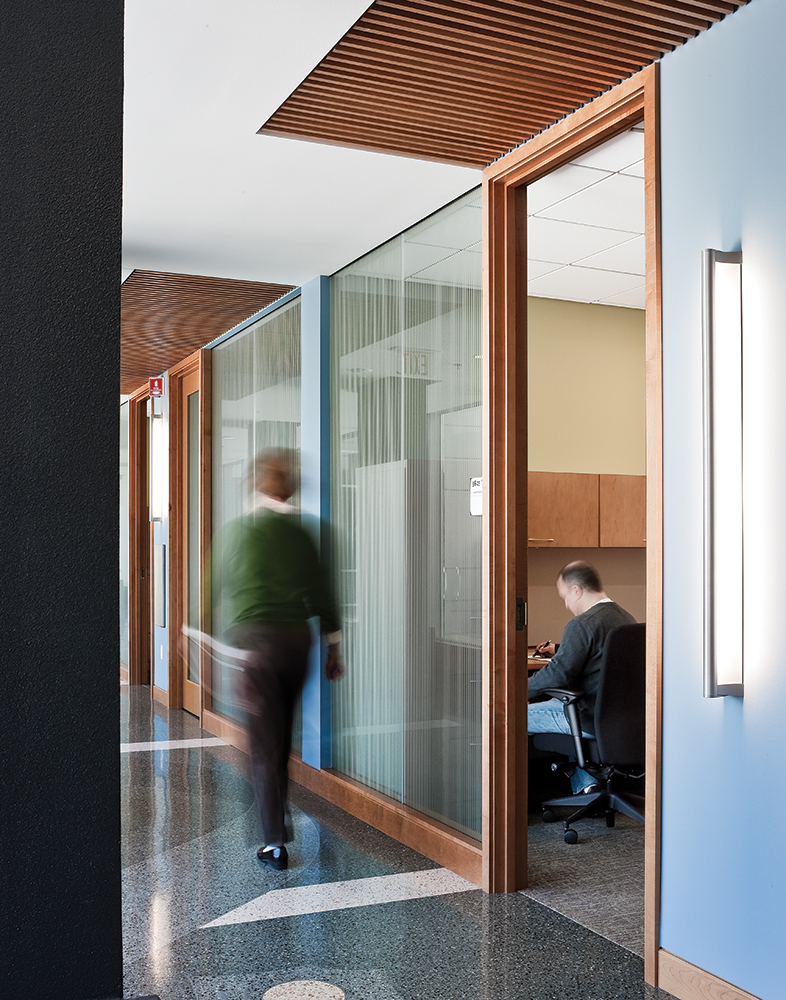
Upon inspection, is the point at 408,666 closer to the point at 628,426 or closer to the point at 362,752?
the point at 362,752

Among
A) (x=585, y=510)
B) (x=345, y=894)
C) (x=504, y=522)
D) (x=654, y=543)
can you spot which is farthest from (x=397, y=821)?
(x=585, y=510)

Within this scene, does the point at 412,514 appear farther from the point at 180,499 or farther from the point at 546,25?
the point at 180,499

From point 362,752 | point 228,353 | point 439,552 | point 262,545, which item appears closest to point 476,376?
point 439,552

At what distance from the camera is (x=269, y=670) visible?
444cm

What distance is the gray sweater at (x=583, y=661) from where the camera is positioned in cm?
505

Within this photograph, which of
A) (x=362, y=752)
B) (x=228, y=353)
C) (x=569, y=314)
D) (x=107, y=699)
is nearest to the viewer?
(x=107, y=699)

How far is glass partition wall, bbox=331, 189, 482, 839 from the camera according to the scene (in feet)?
14.7

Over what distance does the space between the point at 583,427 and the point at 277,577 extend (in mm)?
3207

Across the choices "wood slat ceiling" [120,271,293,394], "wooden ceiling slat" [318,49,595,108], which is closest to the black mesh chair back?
"wooden ceiling slat" [318,49,595,108]

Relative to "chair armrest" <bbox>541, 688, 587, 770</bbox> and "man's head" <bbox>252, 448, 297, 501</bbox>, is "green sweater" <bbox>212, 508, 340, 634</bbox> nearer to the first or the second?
"man's head" <bbox>252, 448, 297, 501</bbox>

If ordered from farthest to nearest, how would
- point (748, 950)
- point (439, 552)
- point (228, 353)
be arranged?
point (228, 353) < point (439, 552) < point (748, 950)

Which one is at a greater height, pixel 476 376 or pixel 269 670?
pixel 476 376

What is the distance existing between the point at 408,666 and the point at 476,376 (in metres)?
1.52

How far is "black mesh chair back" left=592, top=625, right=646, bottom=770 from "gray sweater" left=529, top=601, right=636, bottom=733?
0.64 feet
